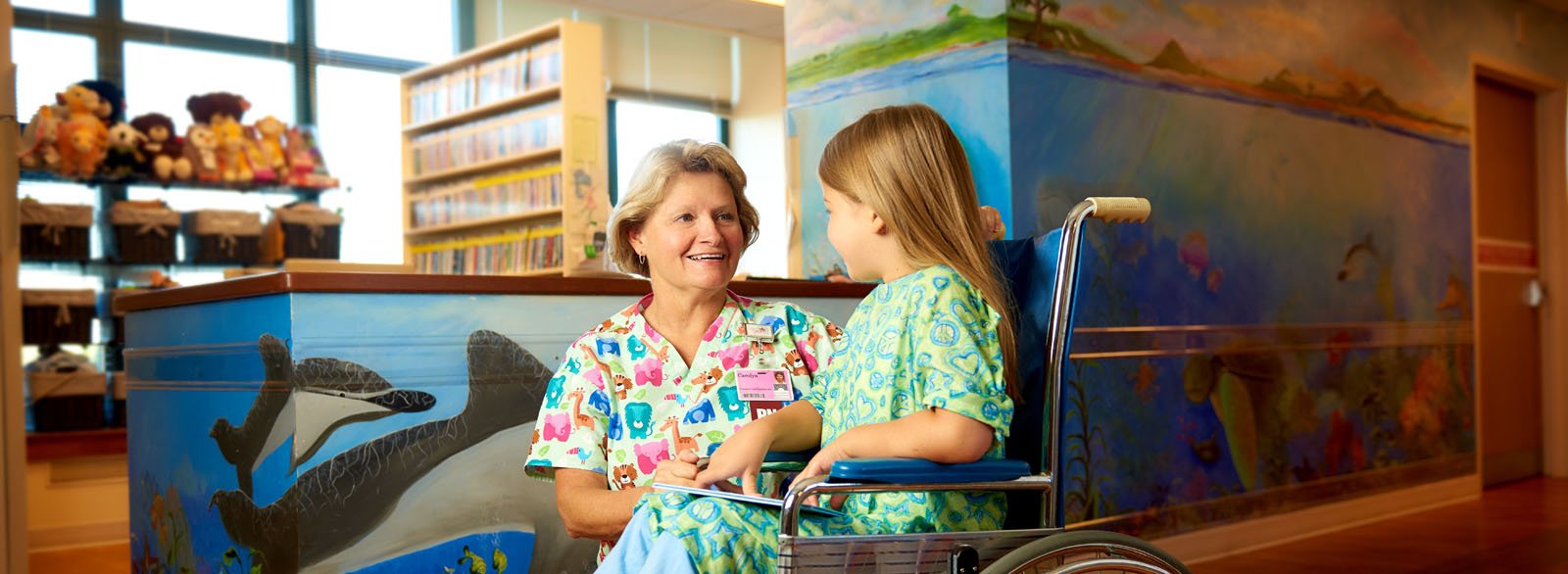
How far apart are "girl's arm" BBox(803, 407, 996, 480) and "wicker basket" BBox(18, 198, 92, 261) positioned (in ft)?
17.5

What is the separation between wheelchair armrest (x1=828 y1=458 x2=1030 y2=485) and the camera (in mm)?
1489

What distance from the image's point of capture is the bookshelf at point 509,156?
661cm

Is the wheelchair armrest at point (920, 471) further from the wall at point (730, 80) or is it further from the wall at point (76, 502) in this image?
the wall at point (730, 80)

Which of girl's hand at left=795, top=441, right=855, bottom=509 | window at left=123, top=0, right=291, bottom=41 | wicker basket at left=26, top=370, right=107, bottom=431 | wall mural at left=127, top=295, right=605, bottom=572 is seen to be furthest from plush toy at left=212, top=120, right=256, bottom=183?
girl's hand at left=795, top=441, right=855, bottom=509

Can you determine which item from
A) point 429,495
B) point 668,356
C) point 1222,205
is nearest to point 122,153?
point 429,495

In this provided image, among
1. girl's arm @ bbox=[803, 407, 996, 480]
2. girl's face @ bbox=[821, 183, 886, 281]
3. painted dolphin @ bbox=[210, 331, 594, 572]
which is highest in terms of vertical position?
girl's face @ bbox=[821, 183, 886, 281]

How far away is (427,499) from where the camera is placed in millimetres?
2791

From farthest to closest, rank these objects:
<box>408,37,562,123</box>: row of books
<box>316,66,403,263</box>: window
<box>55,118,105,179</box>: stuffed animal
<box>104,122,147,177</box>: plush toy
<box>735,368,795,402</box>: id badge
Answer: <box>316,66,403,263</box>: window
<box>408,37,562,123</box>: row of books
<box>104,122,147,177</box>: plush toy
<box>55,118,105,179</box>: stuffed animal
<box>735,368,795,402</box>: id badge

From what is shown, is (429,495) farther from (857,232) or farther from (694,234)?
(857,232)

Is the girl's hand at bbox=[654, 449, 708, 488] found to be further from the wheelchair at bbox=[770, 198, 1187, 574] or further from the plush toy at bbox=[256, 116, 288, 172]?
the plush toy at bbox=[256, 116, 288, 172]

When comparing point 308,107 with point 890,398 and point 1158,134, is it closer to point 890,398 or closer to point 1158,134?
point 1158,134

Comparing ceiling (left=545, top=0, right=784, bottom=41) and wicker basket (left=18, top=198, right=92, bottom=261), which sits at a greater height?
ceiling (left=545, top=0, right=784, bottom=41)

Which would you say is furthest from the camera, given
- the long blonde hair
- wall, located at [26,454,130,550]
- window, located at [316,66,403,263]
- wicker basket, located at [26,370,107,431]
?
window, located at [316,66,403,263]

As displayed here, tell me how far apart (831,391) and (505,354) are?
1.27 meters
